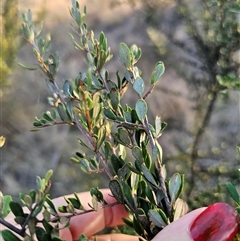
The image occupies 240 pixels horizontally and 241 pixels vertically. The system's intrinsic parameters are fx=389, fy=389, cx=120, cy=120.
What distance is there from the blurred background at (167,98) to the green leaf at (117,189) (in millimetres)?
477

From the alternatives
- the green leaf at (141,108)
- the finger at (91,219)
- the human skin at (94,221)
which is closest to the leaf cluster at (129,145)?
the green leaf at (141,108)

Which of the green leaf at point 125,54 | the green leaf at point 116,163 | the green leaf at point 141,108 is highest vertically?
the green leaf at point 125,54

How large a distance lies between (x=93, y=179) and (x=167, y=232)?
104 centimetres

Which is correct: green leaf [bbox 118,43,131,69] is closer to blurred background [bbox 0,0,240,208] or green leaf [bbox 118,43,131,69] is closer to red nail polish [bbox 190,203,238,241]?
red nail polish [bbox 190,203,238,241]

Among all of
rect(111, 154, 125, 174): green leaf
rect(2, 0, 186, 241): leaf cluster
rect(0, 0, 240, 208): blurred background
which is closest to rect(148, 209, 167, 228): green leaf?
rect(2, 0, 186, 241): leaf cluster

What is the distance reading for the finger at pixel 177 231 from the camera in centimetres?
48

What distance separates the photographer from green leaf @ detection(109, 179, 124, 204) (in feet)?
1.68

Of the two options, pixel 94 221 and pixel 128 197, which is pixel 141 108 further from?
pixel 94 221

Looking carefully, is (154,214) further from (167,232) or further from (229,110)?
(229,110)

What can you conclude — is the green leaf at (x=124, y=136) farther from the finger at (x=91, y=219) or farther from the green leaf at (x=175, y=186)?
the finger at (x=91, y=219)

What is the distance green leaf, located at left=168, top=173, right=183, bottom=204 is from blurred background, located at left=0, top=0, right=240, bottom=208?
17.6 inches

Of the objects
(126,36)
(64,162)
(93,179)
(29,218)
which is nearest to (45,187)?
(29,218)

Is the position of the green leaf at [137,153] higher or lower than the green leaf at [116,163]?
higher

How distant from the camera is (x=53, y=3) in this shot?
95.8 inches
